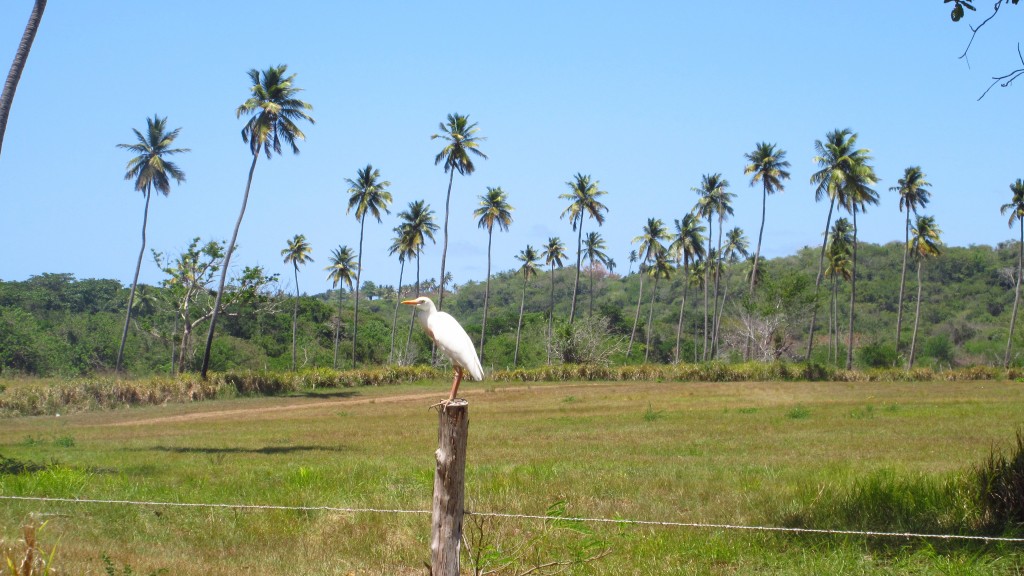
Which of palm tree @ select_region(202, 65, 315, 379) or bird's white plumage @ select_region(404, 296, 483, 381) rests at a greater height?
palm tree @ select_region(202, 65, 315, 379)

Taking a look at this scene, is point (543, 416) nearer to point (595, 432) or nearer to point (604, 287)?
point (595, 432)

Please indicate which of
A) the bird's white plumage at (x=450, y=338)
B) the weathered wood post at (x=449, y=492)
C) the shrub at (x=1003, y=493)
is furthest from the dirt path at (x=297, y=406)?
the shrub at (x=1003, y=493)

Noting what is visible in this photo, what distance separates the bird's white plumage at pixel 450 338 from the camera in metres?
8.48

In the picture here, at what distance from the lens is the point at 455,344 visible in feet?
28.1

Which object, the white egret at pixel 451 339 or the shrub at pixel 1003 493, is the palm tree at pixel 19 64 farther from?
the shrub at pixel 1003 493

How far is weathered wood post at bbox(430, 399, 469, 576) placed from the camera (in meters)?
6.15

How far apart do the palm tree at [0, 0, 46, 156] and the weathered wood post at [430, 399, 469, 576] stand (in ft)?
42.9

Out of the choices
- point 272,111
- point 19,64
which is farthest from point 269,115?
point 19,64

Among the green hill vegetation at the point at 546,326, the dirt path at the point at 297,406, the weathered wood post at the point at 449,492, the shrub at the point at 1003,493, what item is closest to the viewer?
the weathered wood post at the point at 449,492

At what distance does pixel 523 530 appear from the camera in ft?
31.8

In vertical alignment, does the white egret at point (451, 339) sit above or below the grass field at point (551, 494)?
above

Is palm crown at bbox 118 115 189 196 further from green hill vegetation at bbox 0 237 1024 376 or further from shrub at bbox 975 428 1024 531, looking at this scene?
shrub at bbox 975 428 1024 531

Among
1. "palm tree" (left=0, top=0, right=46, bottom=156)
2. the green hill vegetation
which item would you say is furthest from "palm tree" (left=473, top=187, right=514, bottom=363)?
"palm tree" (left=0, top=0, right=46, bottom=156)

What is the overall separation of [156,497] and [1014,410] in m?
29.1
